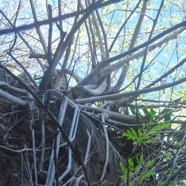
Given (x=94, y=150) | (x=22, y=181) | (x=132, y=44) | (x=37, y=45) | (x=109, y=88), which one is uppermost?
(x=37, y=45)

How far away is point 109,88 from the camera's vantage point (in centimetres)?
195

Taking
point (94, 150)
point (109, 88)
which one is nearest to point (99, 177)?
point (94, 150)

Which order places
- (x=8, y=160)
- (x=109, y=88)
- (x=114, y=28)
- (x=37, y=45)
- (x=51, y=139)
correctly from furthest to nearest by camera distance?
(x=37, y=45) → (x=114, y=28) → (x=109, y=88) → (x=51, y=139) → (x=8, y=160)

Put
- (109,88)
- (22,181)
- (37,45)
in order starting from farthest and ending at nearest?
(37,45) → (109,88) → (22,181)

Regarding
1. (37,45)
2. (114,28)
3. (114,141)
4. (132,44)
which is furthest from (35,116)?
(37,45)

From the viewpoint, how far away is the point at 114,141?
5.05 ft

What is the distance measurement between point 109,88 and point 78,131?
69cm

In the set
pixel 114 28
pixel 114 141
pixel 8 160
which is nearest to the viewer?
pixel 8 160

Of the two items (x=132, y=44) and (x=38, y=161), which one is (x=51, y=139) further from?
(x=132, y=44)

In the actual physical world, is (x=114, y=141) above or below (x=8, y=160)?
above

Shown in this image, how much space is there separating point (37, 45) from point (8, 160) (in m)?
2.63

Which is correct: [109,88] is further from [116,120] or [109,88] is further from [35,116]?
[35,116]

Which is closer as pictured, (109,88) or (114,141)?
(114,141)

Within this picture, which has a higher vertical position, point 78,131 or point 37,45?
Answer: point 37,45
